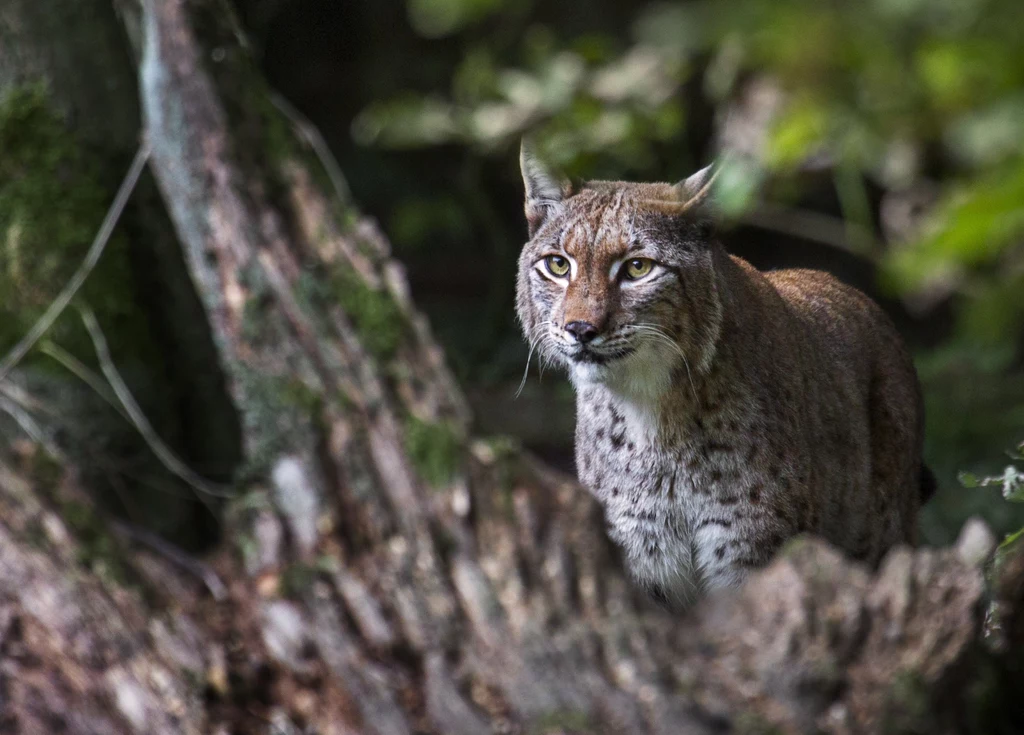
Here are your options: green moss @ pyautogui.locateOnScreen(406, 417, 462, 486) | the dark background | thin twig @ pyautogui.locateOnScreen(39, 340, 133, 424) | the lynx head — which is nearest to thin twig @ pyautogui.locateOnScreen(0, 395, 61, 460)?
thin twig @ pyautogui.locateOnScreen(39, 340, 133, 424)

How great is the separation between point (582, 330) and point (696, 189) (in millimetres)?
705

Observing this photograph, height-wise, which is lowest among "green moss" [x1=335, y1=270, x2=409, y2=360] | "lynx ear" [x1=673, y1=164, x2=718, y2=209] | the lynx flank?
the lynx flank

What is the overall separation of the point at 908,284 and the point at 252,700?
2423 mm

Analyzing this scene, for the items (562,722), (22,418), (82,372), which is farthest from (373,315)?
(82,372)

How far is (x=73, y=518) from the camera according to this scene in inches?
142

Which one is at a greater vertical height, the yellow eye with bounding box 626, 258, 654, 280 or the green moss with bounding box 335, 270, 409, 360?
the green moss with bounding box 335, 270, 409, 360

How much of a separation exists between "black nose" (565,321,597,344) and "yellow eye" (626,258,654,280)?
0.28 meters

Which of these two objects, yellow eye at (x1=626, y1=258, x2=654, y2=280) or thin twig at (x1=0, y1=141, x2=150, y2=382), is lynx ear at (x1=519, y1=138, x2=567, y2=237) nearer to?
yellow eye at (x1=626, y1=258, x2=654, y2=280)

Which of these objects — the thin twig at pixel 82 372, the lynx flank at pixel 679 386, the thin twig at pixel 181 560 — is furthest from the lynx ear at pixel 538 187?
the thin twig at pixel 82 372

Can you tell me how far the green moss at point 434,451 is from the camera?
3.12 meters

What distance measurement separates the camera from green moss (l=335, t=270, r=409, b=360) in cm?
332

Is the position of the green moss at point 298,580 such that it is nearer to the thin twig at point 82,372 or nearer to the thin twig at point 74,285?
the thin twig at point 74,285

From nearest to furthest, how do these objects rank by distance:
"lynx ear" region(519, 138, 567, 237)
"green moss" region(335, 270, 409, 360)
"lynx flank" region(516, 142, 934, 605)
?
"green moss" region(335, 270, 409, 360) < "lynx flank" region(516, 142, 934, 605) < "lynx ear" region(519, 138, 567, 237)

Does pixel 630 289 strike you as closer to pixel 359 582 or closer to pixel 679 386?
pixel 679 386
